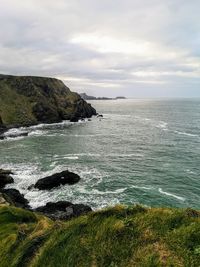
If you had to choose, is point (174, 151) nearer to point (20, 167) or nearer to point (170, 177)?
point (170, 177)

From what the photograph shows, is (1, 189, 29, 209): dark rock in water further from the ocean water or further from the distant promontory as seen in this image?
the distant promontory

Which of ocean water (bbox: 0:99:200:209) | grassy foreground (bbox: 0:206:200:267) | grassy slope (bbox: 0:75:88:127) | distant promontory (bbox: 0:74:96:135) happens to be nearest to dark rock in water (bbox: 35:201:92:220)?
ocean water (bbox: 0:99:200:209)

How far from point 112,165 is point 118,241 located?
5125 cm

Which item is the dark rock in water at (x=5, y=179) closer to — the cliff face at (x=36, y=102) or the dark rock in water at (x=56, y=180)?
the dark rock in water at (x=56, y=180)

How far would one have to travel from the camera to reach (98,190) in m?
48.4

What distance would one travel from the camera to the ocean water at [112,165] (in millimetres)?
45812

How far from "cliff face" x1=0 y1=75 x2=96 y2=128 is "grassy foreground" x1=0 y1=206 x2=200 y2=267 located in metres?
110

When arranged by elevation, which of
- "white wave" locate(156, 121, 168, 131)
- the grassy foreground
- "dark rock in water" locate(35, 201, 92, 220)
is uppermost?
the grassy foreground

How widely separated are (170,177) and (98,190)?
48.6ft

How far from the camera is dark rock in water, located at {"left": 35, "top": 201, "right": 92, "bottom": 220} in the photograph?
38.0m

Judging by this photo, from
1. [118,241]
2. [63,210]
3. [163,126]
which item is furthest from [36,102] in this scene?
[118,241]

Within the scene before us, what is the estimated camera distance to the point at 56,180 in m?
51.3

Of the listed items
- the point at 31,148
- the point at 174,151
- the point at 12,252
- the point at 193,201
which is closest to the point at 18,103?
the point at 31,148

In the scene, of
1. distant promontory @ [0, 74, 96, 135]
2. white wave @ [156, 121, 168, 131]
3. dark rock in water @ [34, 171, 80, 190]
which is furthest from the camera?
distant promontory @ [0, 74, 96, 135]
